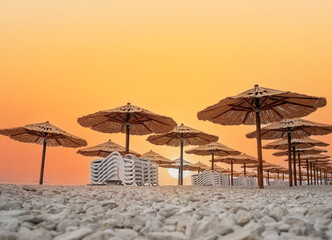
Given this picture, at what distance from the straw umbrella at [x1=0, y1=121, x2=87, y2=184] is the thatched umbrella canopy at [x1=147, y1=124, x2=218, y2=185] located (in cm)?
365

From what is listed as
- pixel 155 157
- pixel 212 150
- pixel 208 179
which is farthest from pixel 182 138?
pixel 155 157

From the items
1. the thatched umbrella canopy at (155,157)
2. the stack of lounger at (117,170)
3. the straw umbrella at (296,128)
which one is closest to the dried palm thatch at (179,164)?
the thatched umbrella canopy at (155,157)

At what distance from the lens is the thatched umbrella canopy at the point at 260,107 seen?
735 centimetres

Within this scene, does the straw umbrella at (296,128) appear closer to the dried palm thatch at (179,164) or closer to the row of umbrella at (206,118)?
the row of umbrella at (206,118)

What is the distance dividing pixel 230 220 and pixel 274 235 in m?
0.41

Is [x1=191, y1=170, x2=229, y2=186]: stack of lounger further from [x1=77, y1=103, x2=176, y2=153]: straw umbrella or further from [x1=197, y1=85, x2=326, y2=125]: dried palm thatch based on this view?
[x1=197, y1=85, x2=326, y2=125]: dried palm thatch

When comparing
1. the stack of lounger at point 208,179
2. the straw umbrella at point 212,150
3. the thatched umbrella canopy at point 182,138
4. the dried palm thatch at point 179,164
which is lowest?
the stack of lounger at point 208,179

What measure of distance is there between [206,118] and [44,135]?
7108mm

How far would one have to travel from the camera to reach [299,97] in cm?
736

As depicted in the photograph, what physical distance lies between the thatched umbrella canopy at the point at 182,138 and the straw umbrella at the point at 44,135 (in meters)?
3.65

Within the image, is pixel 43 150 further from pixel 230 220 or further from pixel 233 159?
pixel 233 159


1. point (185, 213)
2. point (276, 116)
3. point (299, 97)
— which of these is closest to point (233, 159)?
point (276, 116)

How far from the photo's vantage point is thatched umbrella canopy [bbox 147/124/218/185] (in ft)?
39.3

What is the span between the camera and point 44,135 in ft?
37.4
